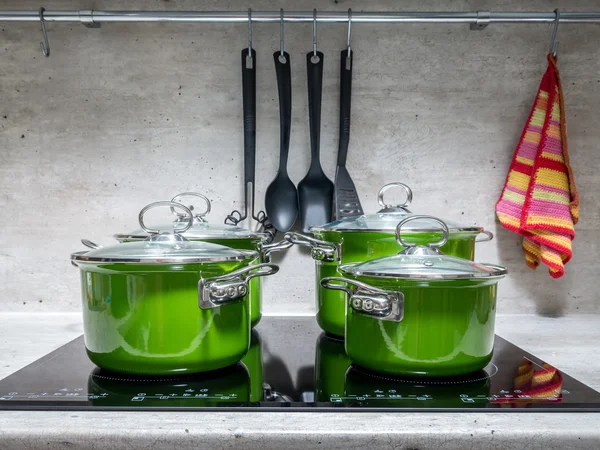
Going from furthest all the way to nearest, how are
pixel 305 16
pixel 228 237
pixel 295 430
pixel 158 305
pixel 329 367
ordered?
pixel 305 16 → pixel 228 237 → pixel 329 367 → pixel 158 305 → pixel 295 430

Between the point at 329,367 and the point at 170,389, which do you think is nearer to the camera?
the point at 170,389

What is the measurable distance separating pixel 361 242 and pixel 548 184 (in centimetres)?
47

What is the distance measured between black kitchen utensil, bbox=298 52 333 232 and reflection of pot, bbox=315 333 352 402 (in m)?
0.26

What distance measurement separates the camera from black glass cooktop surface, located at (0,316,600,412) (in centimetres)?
59

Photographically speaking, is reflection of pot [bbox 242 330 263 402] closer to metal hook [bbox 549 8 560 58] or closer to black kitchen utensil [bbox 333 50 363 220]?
black kitchen utensil [bbox 333 50 363 220]

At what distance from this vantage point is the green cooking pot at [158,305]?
0.64 m

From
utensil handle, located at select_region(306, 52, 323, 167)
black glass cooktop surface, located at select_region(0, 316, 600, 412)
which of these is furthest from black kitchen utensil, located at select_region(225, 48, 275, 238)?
black glass cooktop surface, located at select_region(0, 316, 600, 412)

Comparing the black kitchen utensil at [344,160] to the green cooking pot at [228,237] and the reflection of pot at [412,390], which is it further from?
the reflection of pot at [412,390]

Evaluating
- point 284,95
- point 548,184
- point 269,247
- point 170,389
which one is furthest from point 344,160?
point 170,389

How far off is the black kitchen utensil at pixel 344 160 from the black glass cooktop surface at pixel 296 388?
368 mm

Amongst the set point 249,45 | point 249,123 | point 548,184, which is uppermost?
point 249,45

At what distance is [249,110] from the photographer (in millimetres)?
1107

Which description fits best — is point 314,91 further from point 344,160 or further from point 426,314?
point 426,314

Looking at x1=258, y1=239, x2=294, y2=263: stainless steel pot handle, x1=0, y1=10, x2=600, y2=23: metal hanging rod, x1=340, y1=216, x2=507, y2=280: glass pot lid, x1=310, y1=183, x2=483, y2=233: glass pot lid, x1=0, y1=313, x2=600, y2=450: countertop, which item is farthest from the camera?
x1=0, y1=10, x2=600, y2=23: metal hanging rod
